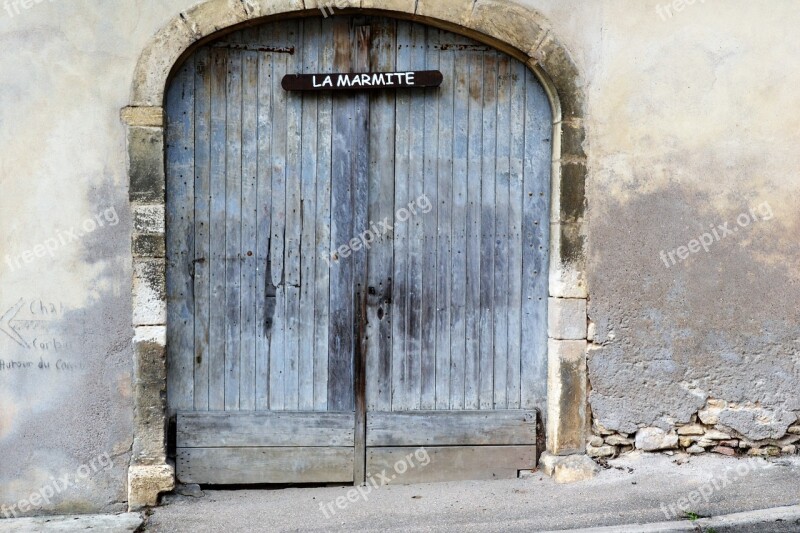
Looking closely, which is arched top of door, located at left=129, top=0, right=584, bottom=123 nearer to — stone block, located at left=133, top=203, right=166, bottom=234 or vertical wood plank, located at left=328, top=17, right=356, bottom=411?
vertical wood plank, located at left=328, top=17, right=356, bottom=411

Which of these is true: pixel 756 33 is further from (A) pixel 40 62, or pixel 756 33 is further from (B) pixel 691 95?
(A) pixel 40 62

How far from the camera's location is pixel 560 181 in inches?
167

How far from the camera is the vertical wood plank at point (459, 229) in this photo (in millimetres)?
4336

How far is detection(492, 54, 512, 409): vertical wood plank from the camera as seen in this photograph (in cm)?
435

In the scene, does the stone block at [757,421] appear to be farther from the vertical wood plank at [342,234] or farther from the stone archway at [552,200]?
the vertical wood plank at [342,234]

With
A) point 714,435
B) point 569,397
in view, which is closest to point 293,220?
point 569,397

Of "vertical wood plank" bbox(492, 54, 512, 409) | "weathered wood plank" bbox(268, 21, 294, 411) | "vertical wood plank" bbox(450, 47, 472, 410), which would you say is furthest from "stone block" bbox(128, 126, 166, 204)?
"vertical wood plank" bbox(492, 54, 512, 409)

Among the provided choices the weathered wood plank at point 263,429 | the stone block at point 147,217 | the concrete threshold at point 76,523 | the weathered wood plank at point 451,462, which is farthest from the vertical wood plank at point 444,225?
the concrete threshold at point 76,523

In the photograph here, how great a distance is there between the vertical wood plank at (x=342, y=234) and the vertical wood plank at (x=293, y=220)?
0.61 ft

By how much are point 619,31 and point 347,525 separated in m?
2.91

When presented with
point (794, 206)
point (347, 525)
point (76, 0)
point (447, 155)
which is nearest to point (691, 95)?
point (794, 206)

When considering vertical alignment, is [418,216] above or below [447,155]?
below

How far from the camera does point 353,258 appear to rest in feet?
14.2

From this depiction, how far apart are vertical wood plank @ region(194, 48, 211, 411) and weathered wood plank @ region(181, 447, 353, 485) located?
0.98 ft
